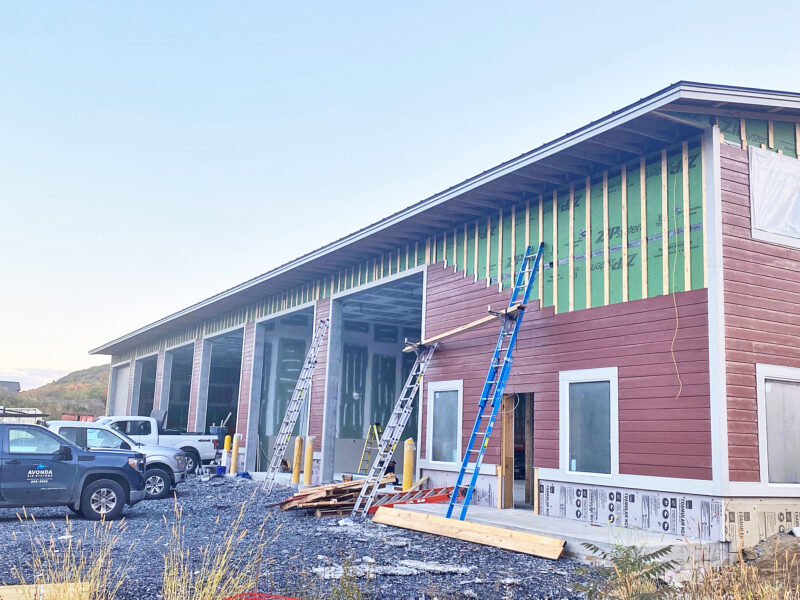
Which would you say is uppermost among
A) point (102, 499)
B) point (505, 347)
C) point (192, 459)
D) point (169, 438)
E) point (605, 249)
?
point (605, 249)

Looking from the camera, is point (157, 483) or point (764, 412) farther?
point (157, 483)

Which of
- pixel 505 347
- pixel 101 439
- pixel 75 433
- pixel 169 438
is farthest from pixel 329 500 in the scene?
pixel 169 438

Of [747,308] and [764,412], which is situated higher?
[747,308]

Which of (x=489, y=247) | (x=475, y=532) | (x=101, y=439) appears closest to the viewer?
(x=475, y=532)

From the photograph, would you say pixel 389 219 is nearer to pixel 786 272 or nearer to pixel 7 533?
pixel 786 272

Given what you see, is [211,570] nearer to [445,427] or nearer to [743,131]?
[445,427]

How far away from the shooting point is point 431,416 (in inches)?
646

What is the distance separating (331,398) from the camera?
20688mm

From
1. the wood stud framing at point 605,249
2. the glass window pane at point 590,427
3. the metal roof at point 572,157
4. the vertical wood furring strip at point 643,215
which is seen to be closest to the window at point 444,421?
the glass window pane at point 590,427

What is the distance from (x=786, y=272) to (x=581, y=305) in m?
3.16

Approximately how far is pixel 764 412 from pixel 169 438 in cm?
1921

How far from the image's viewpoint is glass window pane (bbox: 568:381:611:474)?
12.1 meters

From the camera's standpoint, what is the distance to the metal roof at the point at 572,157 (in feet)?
34.9

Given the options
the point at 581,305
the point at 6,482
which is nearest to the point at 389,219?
the point at 581,305
